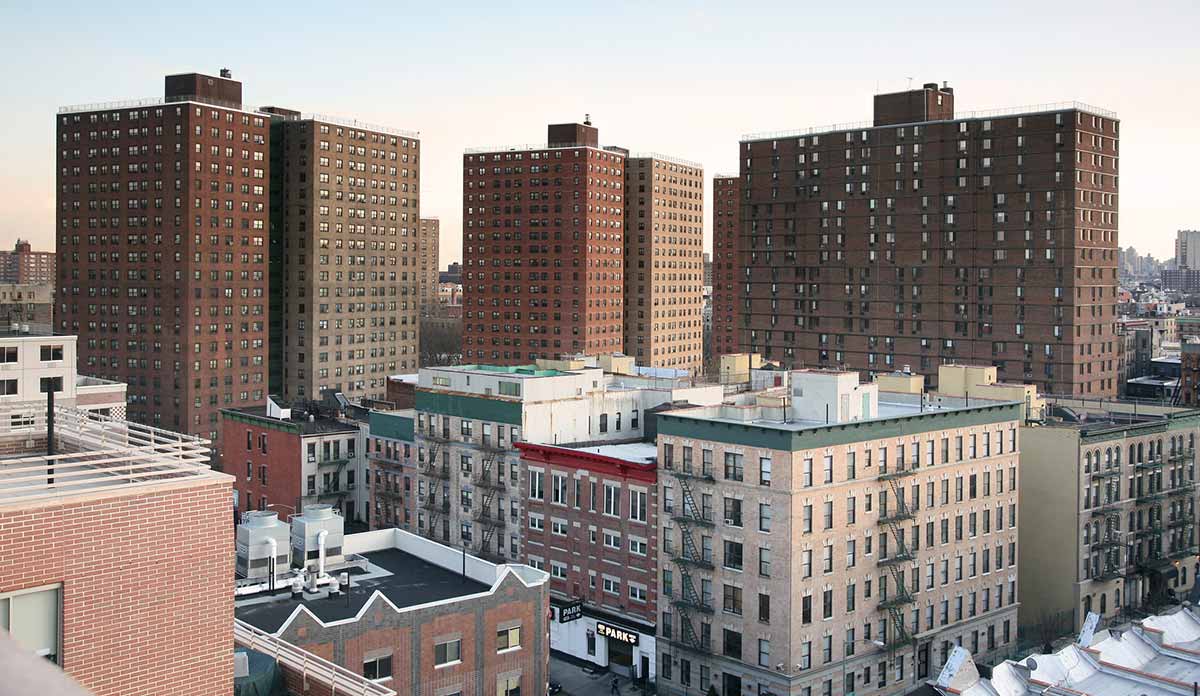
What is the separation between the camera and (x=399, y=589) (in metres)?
57.0

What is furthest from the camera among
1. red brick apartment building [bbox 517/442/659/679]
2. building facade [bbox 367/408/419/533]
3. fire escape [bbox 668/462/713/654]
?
building facade [bbox 367/408/419/533]

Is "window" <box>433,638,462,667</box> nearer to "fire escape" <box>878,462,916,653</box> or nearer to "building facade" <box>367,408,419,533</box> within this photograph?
"fire escape" <box>878,462,916,653</box>

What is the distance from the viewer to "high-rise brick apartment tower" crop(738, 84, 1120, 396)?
145625 millimetres

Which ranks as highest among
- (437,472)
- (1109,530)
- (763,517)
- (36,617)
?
(36,617)

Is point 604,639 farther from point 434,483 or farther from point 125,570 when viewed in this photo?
point 125,570

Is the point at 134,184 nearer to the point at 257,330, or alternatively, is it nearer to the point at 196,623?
the point at 257,330

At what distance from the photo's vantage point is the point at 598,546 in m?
80.6

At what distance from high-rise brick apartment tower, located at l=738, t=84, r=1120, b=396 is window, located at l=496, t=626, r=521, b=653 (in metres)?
106

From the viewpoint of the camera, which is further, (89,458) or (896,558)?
(896,558)

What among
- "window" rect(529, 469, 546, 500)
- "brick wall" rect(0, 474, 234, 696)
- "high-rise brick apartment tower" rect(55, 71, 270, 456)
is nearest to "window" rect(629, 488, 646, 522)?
"window" rect(529, 469, 546, 500)

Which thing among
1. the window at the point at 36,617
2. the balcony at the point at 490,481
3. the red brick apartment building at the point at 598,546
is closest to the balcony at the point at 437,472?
the balcony at the point at 490,481

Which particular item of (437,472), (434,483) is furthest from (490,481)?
(434,483)

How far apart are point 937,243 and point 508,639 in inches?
4587

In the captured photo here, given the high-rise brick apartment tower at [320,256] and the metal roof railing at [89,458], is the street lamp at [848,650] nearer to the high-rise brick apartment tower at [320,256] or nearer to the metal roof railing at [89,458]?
the metal roof railing at [89,458]
